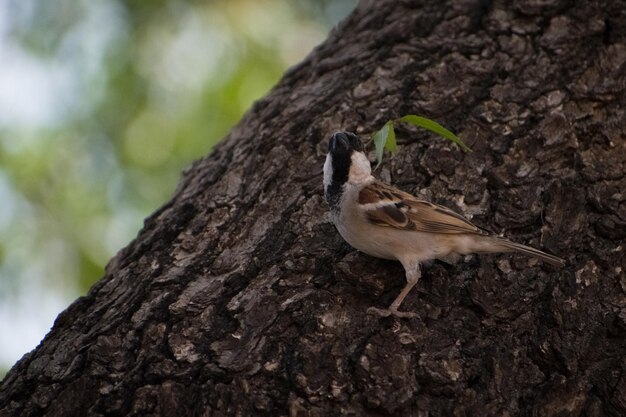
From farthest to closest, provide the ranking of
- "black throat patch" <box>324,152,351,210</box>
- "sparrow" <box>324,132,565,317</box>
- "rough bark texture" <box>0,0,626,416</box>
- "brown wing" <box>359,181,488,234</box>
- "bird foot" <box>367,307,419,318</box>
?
"black throat patch" <box>324,152,351,210</box>, "brown wing" <box>359,181,488,234</box>, "sparrow" <box>324,132,565,317</box>, "bird foot" <box>367,307,419,318</box>, "rough bark texture" <box>0,0,626,416</box>

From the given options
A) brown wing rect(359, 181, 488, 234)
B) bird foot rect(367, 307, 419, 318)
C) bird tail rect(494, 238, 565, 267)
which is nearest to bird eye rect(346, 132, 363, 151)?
brown wing rect(359, 181, 488, 234)

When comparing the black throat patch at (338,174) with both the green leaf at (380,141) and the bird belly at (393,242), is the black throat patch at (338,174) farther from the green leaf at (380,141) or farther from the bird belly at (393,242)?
the green leaf at (380,141)

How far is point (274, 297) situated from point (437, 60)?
1.82 m

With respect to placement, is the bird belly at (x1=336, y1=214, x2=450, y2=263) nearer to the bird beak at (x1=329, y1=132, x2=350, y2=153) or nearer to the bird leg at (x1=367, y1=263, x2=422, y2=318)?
the bird leg at (x1=367, y1=263, x2=422, y2=318)

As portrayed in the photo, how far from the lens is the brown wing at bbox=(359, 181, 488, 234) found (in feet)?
11.8

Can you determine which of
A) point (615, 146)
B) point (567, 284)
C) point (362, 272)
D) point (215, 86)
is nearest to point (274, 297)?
point (362, 272)

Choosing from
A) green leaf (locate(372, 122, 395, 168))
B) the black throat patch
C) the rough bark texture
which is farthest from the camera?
the black throat patch

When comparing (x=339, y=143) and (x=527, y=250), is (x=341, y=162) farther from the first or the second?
(x=527, y=250)

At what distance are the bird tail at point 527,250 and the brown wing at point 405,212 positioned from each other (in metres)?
0.15

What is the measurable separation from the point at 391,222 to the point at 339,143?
17.8 inches

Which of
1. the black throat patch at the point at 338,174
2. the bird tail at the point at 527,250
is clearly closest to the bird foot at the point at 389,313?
the bird tail at the point at 527,250

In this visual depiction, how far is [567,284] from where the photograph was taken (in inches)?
127

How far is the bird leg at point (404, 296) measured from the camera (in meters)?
3.11

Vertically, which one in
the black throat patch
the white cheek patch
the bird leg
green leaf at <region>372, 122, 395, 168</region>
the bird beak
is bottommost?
the bird leg
